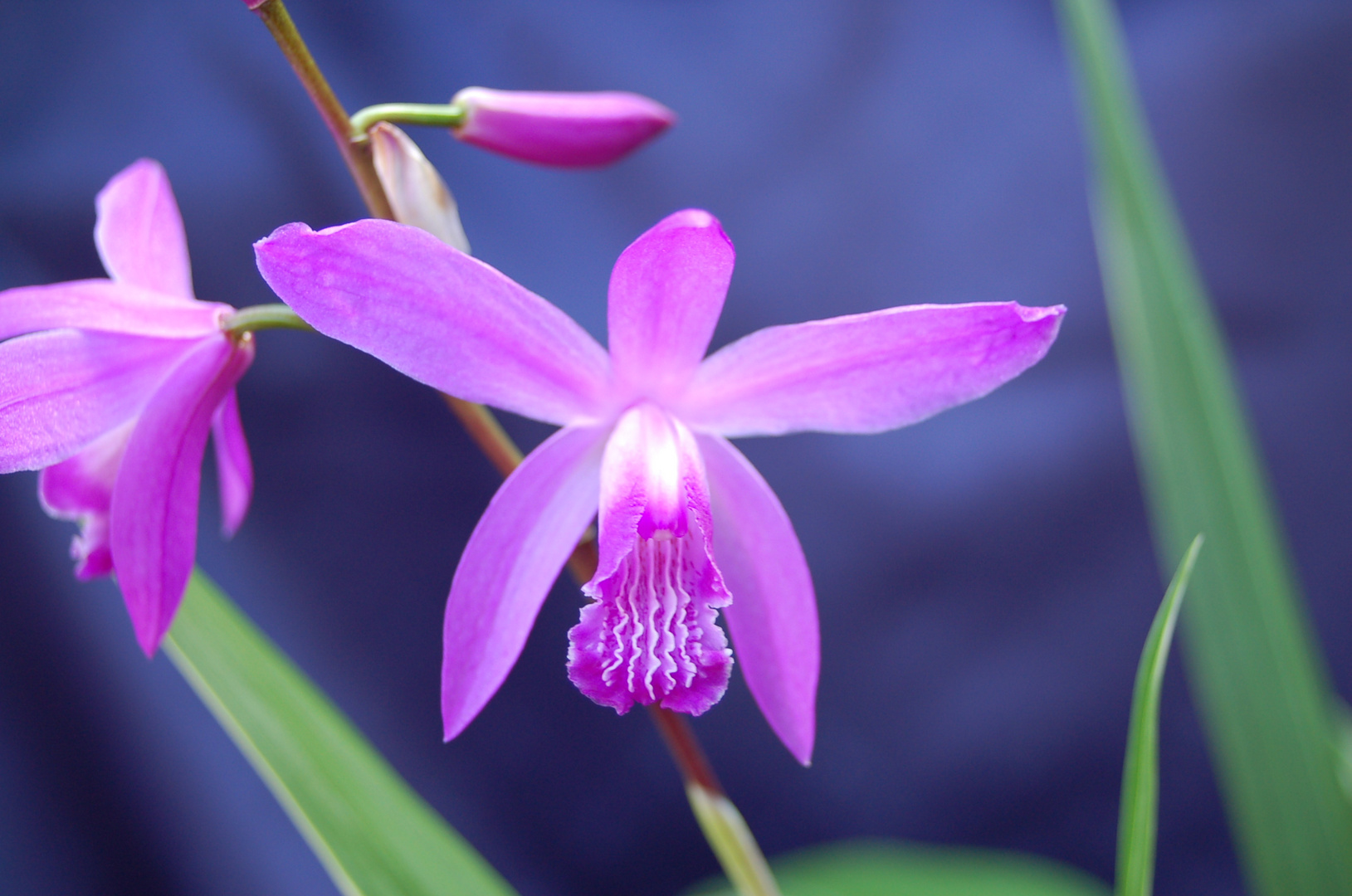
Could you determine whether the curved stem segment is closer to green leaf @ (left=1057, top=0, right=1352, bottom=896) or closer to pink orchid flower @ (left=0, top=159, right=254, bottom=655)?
pink orchid flower @ (left=0, top=159, right=254, bottom=655)

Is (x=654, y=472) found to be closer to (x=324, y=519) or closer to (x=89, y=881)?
(x=324, y=519)

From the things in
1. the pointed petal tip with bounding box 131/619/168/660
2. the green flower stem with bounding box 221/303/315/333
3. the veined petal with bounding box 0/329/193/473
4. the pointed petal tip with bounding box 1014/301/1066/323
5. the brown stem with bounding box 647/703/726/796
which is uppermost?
the veined petal with bounding box 0/329/193/473

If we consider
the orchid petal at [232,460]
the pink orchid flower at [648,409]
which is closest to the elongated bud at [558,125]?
the pink orchid flower at [648,409]

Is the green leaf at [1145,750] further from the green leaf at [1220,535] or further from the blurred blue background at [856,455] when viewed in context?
the blurred blue background at [856,455]

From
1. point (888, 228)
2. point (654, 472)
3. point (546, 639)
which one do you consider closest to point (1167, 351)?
point (654, 472)

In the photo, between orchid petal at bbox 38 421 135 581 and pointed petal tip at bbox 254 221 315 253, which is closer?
pointed petal tip at bbox 254 221 315 253

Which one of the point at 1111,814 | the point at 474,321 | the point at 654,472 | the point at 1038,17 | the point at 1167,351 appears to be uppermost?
the point at 1038,17

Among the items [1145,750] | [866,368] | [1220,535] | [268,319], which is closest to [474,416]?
[268,319]

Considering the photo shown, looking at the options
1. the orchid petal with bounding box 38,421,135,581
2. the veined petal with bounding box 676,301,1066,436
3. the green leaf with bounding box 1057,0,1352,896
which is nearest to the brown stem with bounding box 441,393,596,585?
the veined petal with bounding box 676,301,1066,436
